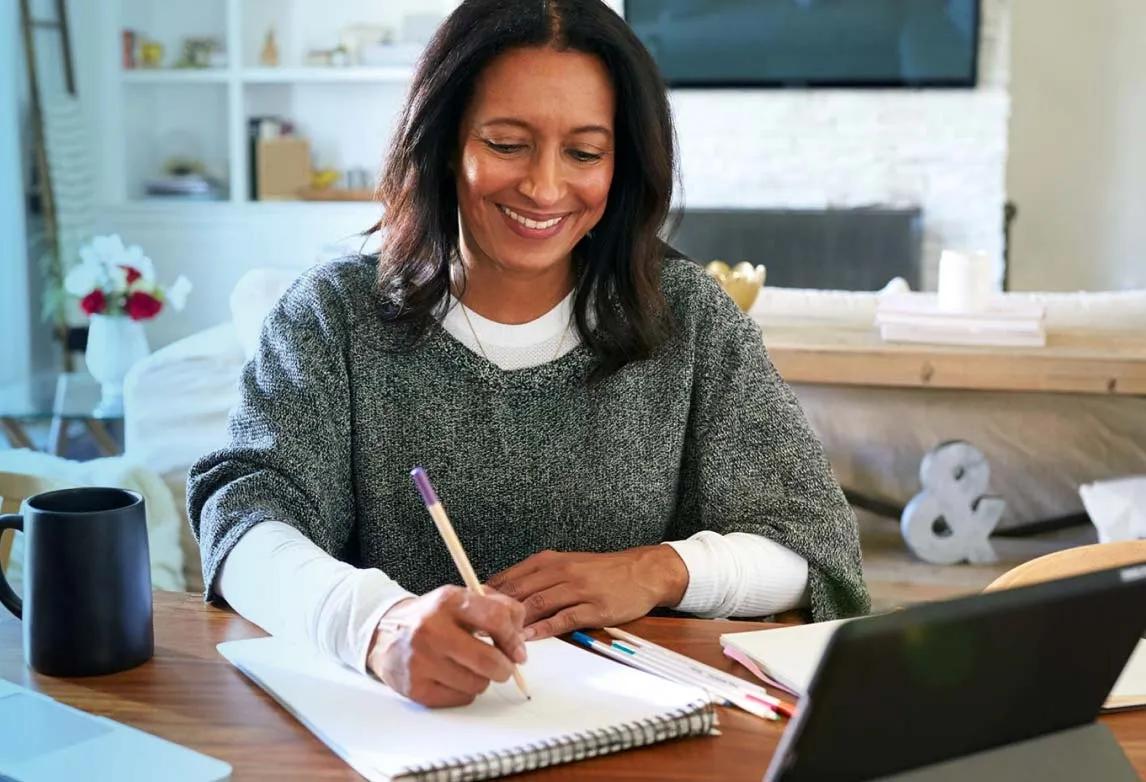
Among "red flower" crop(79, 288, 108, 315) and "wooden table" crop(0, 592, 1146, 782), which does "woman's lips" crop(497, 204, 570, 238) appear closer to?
"wooden table" crop(0, 592, 1146, 782)

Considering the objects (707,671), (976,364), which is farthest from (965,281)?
(707,671)

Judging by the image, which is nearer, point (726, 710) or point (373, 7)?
point (726, 710)

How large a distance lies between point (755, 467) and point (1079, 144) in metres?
4.62

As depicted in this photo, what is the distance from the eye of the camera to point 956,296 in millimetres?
2713

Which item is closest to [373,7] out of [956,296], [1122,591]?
[956,296]

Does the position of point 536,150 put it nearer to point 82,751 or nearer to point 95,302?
point 82,751

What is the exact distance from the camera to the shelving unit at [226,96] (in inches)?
228

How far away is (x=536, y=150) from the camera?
1366 millimetres

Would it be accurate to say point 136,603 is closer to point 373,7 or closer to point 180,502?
point 180,502

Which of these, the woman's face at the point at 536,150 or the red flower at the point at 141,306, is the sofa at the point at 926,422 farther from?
the woman's face at the point at 536,150

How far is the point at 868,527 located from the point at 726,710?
1.91 meters

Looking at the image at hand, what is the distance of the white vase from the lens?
138 inches

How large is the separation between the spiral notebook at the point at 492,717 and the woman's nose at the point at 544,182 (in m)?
0.46

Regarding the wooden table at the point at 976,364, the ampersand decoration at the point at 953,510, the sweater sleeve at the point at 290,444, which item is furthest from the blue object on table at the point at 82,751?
the ampersand decoration at the point at 953,510
